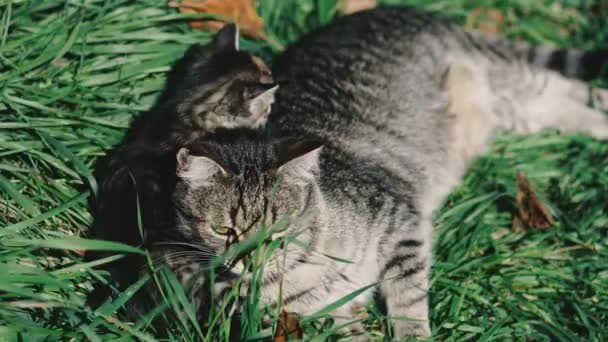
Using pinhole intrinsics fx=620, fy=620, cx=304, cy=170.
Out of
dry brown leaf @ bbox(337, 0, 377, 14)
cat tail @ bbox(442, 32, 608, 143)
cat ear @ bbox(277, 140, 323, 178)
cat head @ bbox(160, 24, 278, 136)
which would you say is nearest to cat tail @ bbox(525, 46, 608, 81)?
cat tail @ bbox(442, 32, 608, 143)

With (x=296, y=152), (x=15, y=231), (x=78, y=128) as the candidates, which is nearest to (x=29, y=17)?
(x=78, y=128)

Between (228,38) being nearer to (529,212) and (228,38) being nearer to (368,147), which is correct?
(368,147)

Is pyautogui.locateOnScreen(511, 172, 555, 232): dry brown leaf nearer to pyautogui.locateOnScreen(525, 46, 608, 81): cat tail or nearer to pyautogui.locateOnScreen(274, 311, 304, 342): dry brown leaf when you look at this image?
pyautogui.locateOnScreen(525, 46, 608, 81): cat tail

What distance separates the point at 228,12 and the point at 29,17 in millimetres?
910

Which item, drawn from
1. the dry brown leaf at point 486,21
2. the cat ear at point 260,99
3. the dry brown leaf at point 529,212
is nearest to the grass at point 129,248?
the dry brown leaf at point 529,212

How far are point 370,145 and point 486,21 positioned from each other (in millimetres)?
1576

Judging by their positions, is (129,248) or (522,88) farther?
(522,88)

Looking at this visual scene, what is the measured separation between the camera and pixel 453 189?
2932mm

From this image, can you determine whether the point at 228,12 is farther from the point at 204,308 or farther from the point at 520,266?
the point at 520,266

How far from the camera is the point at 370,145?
8.70 feet

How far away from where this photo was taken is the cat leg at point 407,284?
2.30 metres

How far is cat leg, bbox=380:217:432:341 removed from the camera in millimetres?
2299

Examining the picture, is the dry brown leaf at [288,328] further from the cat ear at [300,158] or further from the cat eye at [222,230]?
the cat ear at [300,158]

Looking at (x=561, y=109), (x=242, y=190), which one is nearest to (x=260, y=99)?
(x=242, y=190)
